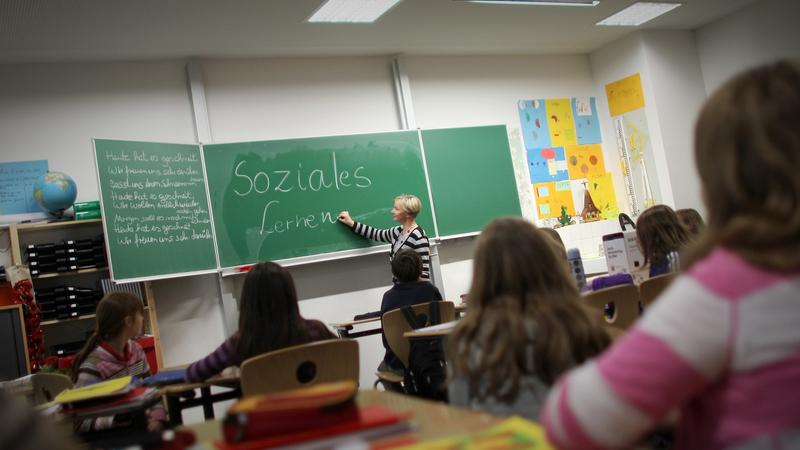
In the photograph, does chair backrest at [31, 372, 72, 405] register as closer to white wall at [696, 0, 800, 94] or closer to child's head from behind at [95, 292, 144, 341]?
child's head from behind at [95, 292, 144, 341]

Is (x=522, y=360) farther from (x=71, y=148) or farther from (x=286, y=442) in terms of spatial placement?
(x=71, y=148)

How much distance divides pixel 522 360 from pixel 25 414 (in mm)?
970

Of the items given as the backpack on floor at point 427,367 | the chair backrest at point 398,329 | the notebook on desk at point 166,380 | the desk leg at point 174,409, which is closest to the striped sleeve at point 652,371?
the notebook on desk at point 166,380

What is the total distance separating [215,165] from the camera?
578 cm

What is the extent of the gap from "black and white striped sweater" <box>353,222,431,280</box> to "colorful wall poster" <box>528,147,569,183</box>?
1857mm

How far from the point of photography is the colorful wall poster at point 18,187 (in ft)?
17.5

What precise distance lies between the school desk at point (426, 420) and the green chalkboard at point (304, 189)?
177 inches

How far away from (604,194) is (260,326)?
5.74 m

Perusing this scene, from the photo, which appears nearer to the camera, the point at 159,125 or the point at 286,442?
the point at 286,442

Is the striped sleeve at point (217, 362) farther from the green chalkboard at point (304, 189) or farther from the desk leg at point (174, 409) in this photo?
the green chalkboard at point (304, 189)

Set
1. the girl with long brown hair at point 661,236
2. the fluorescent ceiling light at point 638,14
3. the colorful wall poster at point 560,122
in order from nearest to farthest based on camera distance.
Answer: the girl with long brown hair at point 661,236 → the fluorescent ceiling light at point 638,14 → the colorful wall poster at point 560,122

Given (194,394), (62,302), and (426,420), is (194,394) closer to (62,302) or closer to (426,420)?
(426,420)

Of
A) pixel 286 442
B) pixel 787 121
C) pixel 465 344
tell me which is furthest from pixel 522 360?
pixel 787 121

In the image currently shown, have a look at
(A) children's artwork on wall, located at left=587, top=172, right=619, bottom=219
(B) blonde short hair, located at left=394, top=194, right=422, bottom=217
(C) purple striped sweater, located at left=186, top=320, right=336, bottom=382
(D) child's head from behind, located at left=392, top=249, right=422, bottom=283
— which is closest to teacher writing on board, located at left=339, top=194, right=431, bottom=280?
(B) blonde short hair, located at left=394, top=194, right=422, bottom=217
